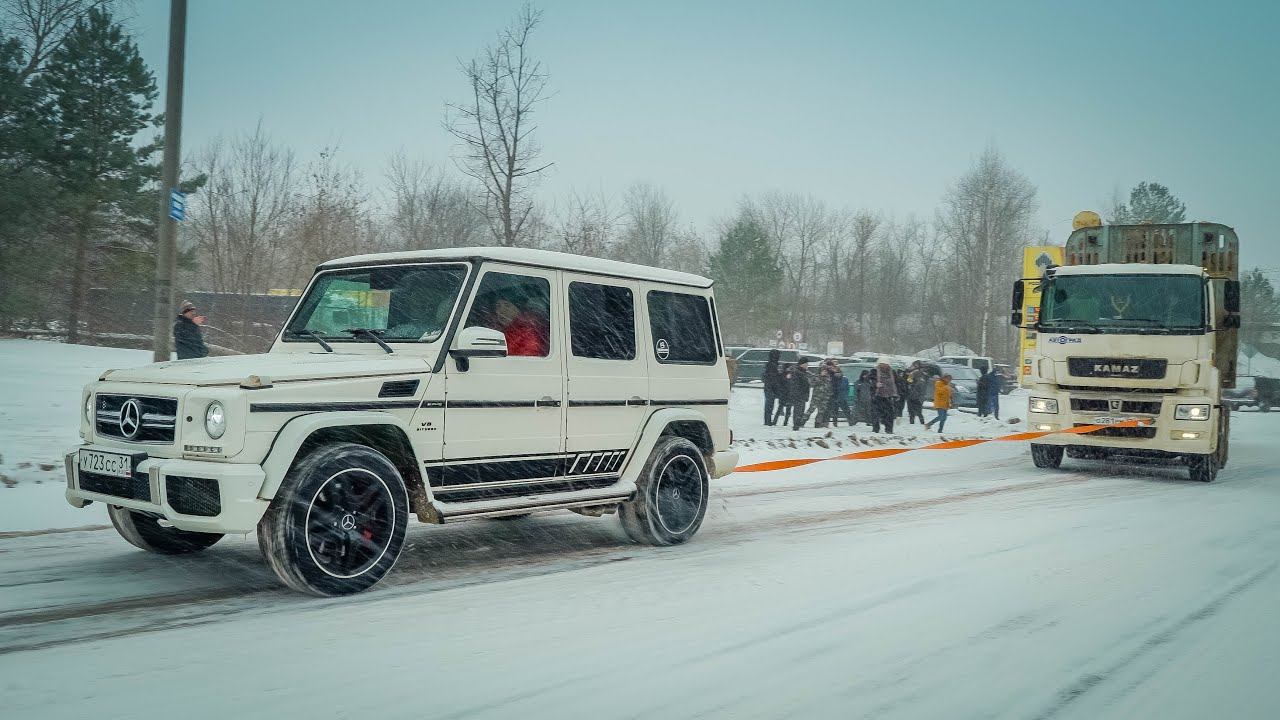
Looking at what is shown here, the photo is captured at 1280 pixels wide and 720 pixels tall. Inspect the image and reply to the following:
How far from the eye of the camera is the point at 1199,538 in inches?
323

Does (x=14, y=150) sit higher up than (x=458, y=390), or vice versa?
(x=14, y=150)

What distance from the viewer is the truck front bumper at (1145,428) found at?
1282cm

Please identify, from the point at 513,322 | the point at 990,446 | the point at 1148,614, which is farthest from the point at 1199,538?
the point at 990,446

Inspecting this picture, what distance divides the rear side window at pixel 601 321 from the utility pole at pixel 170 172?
5163 millimetres

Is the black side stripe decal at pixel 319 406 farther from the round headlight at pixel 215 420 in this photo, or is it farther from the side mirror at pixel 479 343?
the side mirror at pixel 479 343

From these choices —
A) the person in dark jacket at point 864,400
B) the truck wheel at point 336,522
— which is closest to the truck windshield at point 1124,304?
the person in dark jacket at point 864,400

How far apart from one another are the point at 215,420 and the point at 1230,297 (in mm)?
13685

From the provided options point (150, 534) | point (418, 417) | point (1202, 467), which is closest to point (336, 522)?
point (418, 417)

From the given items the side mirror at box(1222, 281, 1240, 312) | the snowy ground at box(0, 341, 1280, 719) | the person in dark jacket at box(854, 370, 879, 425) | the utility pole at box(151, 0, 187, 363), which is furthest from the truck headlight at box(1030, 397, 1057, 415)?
the utility pole at box(151, 0, 187, 363)

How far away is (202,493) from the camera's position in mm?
4871

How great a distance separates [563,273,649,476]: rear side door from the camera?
6680 mm

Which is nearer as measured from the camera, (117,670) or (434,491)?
(117,670)

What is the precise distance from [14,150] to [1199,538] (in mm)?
33710

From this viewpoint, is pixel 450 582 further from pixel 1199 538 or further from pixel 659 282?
pixel 1199 538
